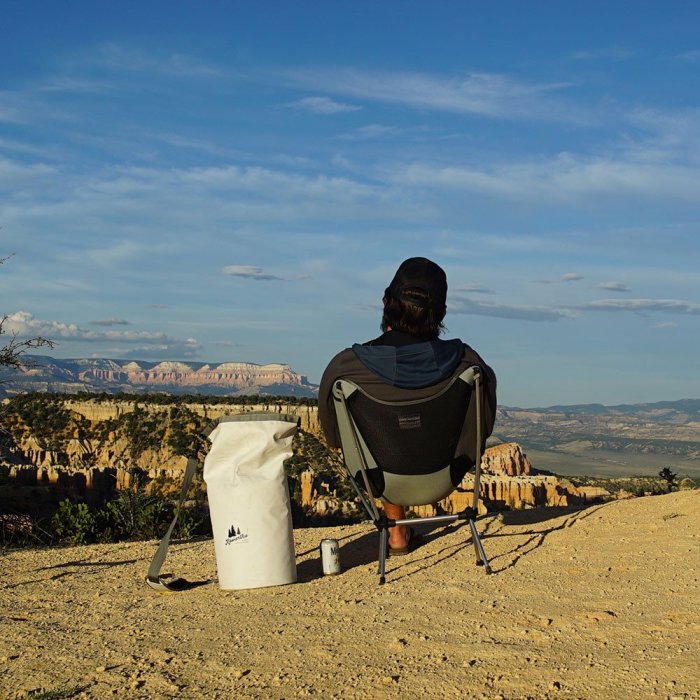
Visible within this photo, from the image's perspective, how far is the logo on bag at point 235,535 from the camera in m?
5.82

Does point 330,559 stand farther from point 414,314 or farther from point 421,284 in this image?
point 421,284

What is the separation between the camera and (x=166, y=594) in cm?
593

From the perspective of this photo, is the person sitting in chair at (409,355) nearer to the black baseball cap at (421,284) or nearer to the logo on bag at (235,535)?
the black baseball cap at (421,284)

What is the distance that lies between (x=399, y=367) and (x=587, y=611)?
195cm

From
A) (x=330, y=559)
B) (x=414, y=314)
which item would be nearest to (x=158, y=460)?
(x=330, y=559)

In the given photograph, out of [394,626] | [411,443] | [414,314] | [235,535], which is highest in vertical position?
[414,314]

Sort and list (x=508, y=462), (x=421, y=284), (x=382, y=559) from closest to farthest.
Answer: (x=382, y=559) < (x=421, y=284) < (x=508, y=462)

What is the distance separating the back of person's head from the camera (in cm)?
606

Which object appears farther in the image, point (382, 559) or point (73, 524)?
point (73, 524)

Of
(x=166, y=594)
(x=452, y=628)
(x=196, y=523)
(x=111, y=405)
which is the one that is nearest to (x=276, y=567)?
(x=166, y=594)

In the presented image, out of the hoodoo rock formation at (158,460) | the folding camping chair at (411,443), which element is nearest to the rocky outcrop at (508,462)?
the hoodoo rock formation at (158,460)

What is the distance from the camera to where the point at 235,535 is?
5.83 m

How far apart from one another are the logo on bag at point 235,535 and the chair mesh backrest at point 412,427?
3.38 feet

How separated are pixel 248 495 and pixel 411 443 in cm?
115
